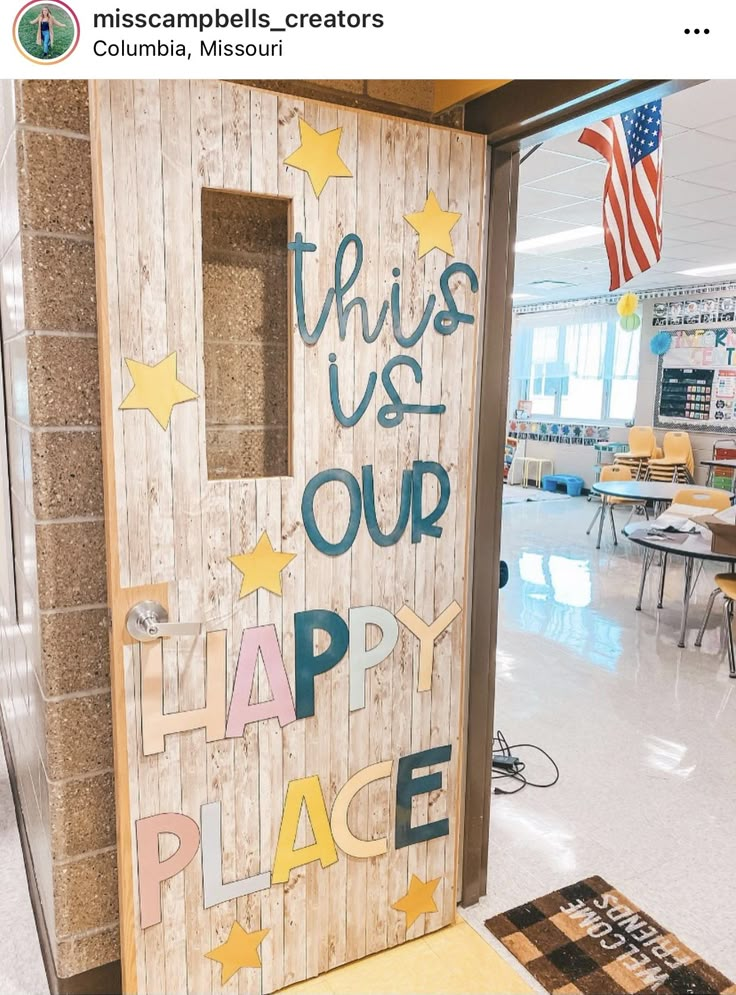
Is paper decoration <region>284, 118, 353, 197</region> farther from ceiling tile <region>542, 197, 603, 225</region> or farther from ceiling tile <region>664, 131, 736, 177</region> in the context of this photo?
ceiling tile <region>542, 197, 603, 225</region>

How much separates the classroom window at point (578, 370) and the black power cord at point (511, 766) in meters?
8.67

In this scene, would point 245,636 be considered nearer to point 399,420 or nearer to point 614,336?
point 399,420

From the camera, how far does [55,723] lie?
171 centimetres

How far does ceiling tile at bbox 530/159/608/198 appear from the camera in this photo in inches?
197

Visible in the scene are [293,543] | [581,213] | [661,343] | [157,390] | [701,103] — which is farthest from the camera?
[661,343]

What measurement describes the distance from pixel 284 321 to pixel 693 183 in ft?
15.4

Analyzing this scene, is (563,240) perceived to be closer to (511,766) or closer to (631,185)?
(631,185)

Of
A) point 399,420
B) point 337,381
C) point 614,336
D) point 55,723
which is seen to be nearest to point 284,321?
point 337,381

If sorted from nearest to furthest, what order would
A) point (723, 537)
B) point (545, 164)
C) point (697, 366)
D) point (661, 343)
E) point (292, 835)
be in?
point (292, 835) → point (723, 537) → point (545, 164) → point (697, 366) → point (661, 343)

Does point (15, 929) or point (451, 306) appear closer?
point (451, 306)

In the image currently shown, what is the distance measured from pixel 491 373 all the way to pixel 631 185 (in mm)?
1748

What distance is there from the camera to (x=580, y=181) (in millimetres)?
5312

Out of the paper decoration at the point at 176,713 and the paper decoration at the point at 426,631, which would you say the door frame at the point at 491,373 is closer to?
the paper decoration at the point at 426,631
